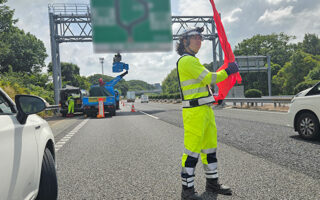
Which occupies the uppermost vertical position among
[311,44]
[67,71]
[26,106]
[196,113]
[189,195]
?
[311,44]

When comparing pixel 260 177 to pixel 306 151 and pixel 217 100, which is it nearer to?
pixel 217 100

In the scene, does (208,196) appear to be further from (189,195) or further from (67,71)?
(67,71)

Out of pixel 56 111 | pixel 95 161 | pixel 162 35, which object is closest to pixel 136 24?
pixel 162 35

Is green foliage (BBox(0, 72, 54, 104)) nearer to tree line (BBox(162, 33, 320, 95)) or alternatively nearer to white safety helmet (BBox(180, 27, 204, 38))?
white safety helmet (BBox(180, 27, 204, 38))

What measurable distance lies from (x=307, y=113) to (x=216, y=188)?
4.40 meters

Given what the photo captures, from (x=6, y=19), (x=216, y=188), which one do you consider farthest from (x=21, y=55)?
(x=216, y=188)

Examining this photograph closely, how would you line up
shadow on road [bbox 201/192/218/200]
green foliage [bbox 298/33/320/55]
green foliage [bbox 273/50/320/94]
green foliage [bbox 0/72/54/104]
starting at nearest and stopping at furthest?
shadow on road [bbox 201/192/218/200] → green foliage [bbox 0/72/54/104] → green foliage [bbox 273/50/320/94] → green foliage [bbox 298/33/320/55]

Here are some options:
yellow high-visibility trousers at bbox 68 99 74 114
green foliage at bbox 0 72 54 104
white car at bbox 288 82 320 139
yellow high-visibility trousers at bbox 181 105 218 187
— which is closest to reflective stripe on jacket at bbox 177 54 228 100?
yellow high-visibility trousers at bbox 181 105 218 187

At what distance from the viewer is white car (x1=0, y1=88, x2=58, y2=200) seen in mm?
1859

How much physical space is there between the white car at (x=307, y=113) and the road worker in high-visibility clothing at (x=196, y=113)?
398 cm

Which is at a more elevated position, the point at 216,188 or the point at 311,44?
the point at 311,44

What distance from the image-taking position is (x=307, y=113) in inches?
263

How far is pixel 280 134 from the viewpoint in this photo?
770cm

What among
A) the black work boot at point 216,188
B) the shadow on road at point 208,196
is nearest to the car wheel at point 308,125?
the black work boot at point 216,188
